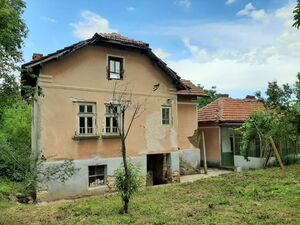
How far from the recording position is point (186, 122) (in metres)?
23.6

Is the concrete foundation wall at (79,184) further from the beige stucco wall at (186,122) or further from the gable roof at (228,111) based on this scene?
the gable roof at (228,111)

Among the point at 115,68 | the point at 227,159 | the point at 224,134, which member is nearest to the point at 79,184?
the point at 115,68

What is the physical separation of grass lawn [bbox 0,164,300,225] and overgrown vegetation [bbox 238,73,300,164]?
5.45 meters

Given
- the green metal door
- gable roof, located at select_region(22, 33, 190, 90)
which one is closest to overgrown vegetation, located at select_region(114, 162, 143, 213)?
gable roof, located at select_region(22, 33, 190, 90)

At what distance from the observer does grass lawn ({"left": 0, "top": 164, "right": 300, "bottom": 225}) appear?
34.1 feet

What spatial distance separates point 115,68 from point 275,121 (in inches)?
406

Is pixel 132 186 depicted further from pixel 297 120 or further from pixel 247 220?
pixel 297 120

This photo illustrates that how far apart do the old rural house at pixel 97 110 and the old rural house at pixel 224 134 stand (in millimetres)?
6028

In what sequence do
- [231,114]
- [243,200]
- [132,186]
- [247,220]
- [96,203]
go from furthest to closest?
1. [231,114]
2. [96,203]
3. [243,200]
4. [132,186]
5. [247,220]

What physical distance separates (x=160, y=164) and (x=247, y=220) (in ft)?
35.7

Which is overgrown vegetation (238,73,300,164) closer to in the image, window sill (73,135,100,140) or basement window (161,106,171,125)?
basement window (161,106,171,125)

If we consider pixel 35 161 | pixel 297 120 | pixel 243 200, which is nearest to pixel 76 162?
pixel 35 161

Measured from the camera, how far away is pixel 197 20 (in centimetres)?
1310

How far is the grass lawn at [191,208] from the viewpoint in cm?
1040
